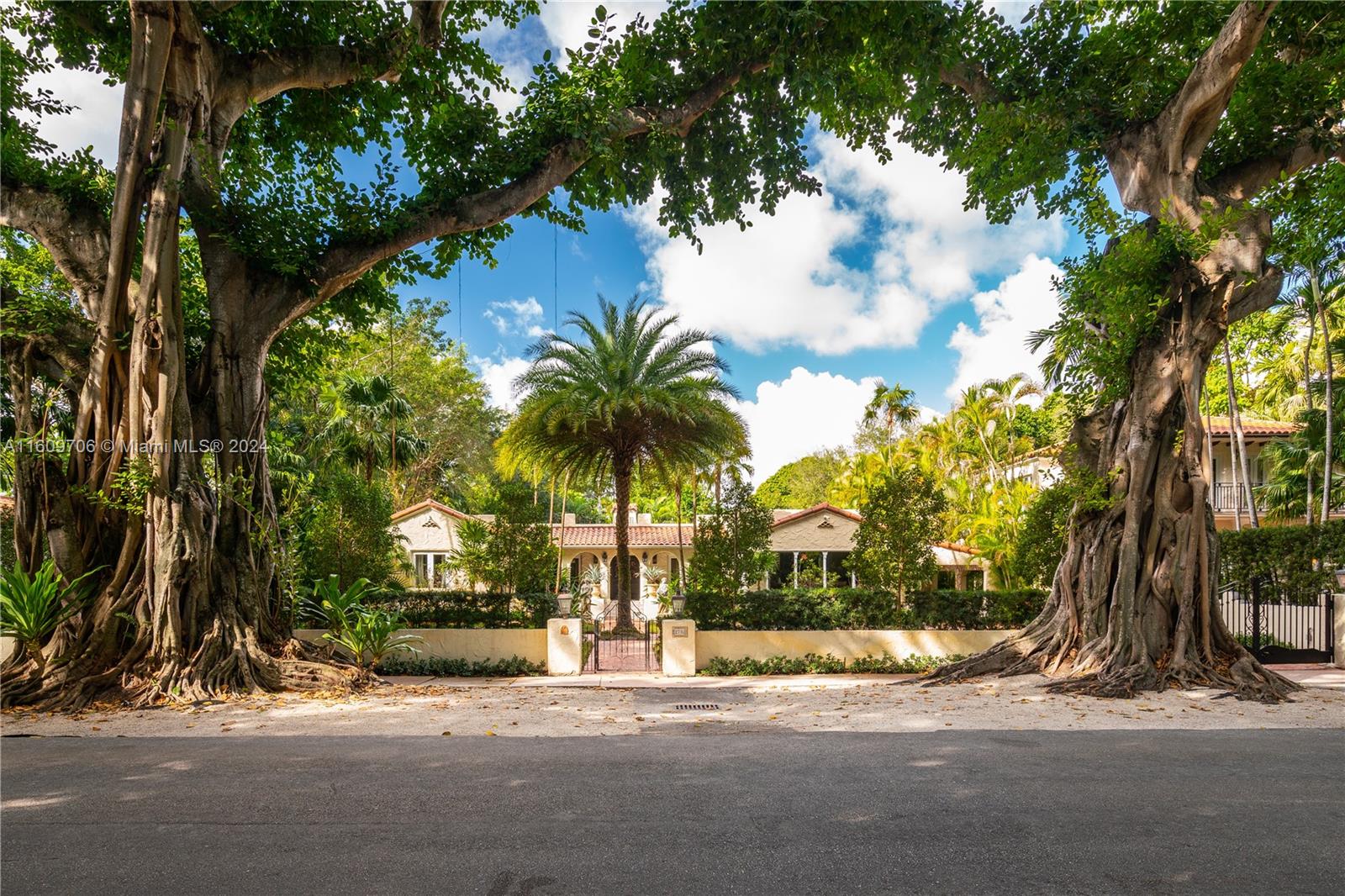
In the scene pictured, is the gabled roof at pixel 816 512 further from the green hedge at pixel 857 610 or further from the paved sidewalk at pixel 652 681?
the paved sidewalk at pixel 652 681

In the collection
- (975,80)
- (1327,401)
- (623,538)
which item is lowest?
(623,538)

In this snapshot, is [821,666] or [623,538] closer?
[821,666]

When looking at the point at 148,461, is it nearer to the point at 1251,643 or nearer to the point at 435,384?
the point at 1251,643

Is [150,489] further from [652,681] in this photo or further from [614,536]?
[614,536]

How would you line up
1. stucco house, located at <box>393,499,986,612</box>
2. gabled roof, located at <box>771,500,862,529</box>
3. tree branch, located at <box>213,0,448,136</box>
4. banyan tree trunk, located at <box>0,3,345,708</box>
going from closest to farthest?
banyan tree trunk, located at <box>0,3,345,708</box>, tree branch, located at <box>213,0,448,136</box>, stucco house, located at <box>393,499,986,612</box>, gabled roof, located at <box>771,500,862,529</box>

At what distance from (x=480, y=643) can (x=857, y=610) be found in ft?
21.8

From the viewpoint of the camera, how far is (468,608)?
12812mm

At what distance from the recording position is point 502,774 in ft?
17.2

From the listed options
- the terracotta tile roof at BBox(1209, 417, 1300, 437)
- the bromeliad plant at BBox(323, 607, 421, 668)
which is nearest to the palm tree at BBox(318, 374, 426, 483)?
the bromeliad plant at BBox(323, 607, 421, 668)

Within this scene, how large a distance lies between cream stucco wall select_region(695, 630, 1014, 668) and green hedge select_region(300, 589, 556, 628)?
2.98 meters

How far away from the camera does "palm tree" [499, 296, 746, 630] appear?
18.5 metres

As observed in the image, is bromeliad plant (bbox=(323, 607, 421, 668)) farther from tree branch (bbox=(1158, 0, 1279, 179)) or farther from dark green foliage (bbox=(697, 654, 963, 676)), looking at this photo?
tree branch (bbox=(1158, 0, 1279, 179))

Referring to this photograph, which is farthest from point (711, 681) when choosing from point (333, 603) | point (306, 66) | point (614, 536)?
point (614, 536)

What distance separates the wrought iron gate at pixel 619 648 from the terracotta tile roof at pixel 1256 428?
71.4 ft
